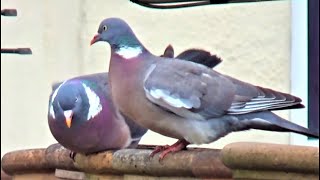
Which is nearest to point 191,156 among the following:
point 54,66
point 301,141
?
point 301,141

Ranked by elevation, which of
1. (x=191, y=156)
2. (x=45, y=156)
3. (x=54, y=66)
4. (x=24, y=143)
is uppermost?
(x=191, y=156)

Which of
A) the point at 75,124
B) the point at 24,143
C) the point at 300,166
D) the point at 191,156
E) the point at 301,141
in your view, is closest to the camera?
the point at 300,166

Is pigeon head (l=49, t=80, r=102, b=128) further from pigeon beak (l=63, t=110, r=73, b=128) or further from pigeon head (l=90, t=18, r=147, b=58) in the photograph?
pigeon head (l=90, t=18, r=147, b=58)

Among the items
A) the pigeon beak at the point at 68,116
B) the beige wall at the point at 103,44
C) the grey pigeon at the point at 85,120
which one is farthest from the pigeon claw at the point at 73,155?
the beige wall at the point at 103,44

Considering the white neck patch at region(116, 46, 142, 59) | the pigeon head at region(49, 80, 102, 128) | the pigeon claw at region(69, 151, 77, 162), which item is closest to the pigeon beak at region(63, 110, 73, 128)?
the pigeon head at region(49, 80, 102, 128)

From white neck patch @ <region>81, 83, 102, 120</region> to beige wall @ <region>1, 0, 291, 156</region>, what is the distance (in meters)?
1.72

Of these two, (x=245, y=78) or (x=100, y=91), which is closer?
(x=100, y=91)

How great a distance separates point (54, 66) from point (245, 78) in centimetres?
101

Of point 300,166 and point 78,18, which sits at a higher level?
point 300,166

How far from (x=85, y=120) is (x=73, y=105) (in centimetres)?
6

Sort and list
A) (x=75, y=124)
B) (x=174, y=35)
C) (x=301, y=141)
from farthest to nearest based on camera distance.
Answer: (x=174, y=35) < (x=301, y=141) < (x=75, y=124)

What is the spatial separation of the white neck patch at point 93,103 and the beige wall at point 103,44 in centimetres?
172

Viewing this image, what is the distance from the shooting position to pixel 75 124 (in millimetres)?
2969

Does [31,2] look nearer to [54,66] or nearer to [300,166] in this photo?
[54,66]
